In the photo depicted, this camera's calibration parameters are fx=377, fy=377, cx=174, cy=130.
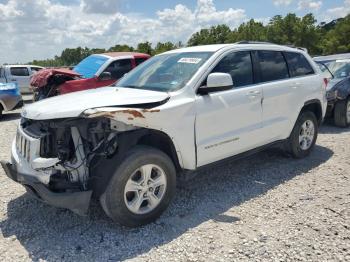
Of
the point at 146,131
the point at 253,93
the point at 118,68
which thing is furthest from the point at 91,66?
the point at 146,131

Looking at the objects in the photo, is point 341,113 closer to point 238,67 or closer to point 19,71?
point 238,67

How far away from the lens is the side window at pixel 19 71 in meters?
17.2

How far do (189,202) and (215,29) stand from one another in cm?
4266

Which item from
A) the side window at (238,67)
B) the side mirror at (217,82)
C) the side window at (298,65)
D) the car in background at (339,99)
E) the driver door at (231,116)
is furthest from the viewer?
the car in background at (339,99)

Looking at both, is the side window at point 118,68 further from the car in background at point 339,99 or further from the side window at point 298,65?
the side window at point 298,65

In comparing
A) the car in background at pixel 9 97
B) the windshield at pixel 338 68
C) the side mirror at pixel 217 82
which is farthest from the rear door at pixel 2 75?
the side mirror at pixel 217 82

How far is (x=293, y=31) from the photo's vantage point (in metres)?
33.2

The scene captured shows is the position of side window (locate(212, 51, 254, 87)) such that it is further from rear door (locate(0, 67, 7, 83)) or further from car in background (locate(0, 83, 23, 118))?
rear door (locate(0, 67, 7, 83))

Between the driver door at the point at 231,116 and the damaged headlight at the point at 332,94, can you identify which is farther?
the damaged headlight at the point at 332,94

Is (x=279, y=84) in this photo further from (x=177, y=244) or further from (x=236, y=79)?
(x=177, y=244)

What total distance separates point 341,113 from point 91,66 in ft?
21.3

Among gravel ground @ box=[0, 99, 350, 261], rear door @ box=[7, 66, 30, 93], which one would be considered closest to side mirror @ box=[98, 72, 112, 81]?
gravel ground @ box=[0, 99, 350, 261]

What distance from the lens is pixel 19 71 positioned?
57.1ft

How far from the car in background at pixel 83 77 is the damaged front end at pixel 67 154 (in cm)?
517
